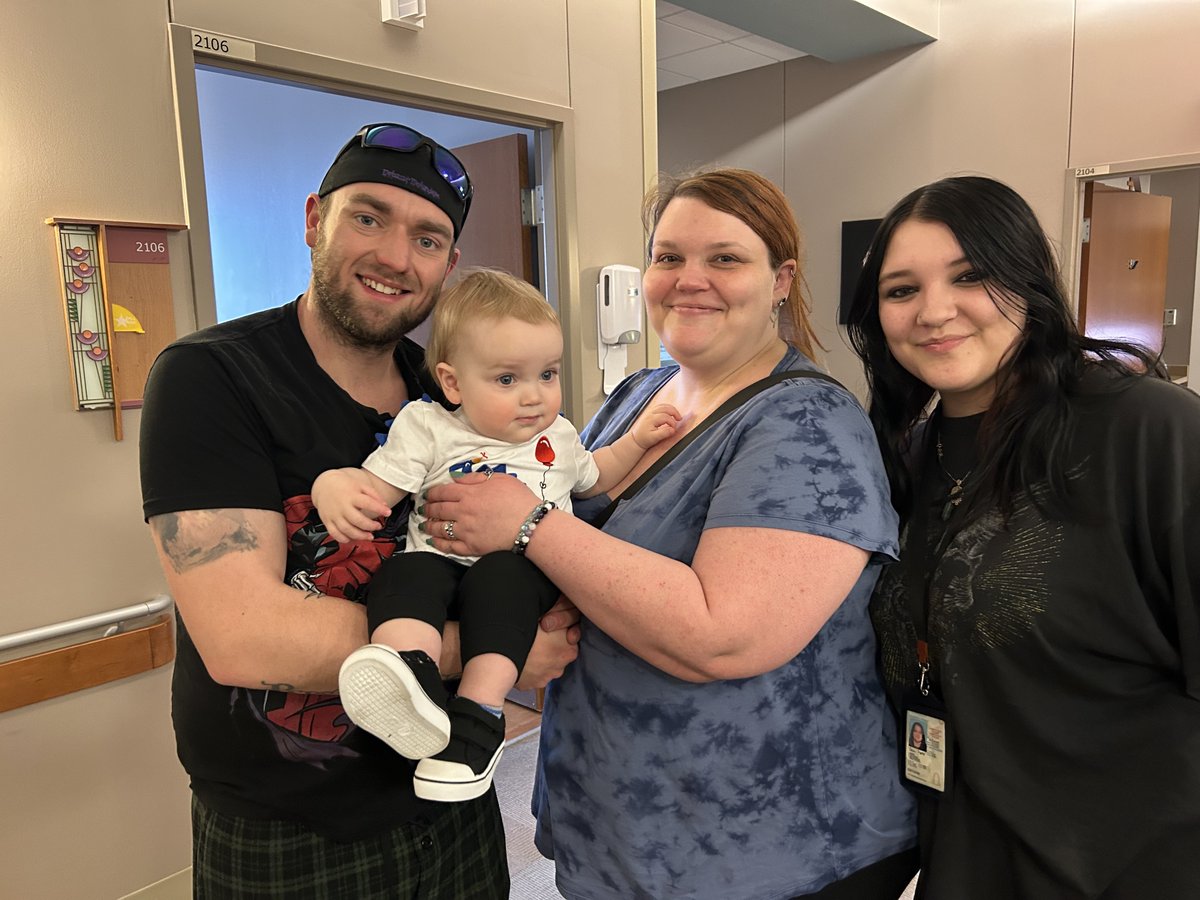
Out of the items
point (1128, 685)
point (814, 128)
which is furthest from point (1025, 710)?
point (814, 128)

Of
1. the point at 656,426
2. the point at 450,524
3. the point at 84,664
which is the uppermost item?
the point at 656,426

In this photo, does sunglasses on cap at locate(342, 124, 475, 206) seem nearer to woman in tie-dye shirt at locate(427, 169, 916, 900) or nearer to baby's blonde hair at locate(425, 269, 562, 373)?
baby's blonde hair at locate(425, 269, 562, 373)

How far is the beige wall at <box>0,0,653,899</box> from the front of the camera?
6.48 ft

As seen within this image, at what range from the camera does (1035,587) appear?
1223 mm

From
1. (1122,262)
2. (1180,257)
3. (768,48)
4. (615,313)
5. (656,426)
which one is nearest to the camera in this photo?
(656,426)

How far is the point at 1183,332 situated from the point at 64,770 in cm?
Result: 768

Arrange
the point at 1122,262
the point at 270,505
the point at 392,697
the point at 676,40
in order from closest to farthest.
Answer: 1. the point at 392,697
2. the point at 270,505
3. the point at 1122,262
4. the point at 676,40

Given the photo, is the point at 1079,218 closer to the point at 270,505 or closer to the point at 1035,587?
the point at 1035,587

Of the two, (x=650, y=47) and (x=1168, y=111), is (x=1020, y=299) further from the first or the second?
(x=1168, y=111)

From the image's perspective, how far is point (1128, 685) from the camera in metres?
1.21

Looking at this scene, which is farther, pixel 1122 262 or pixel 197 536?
pixel 1122 262

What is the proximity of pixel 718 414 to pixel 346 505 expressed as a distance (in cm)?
57

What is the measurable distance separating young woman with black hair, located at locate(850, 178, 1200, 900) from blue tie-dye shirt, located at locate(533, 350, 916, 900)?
0.12 m

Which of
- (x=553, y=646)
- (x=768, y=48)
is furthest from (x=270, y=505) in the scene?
(x=768, y=48)
